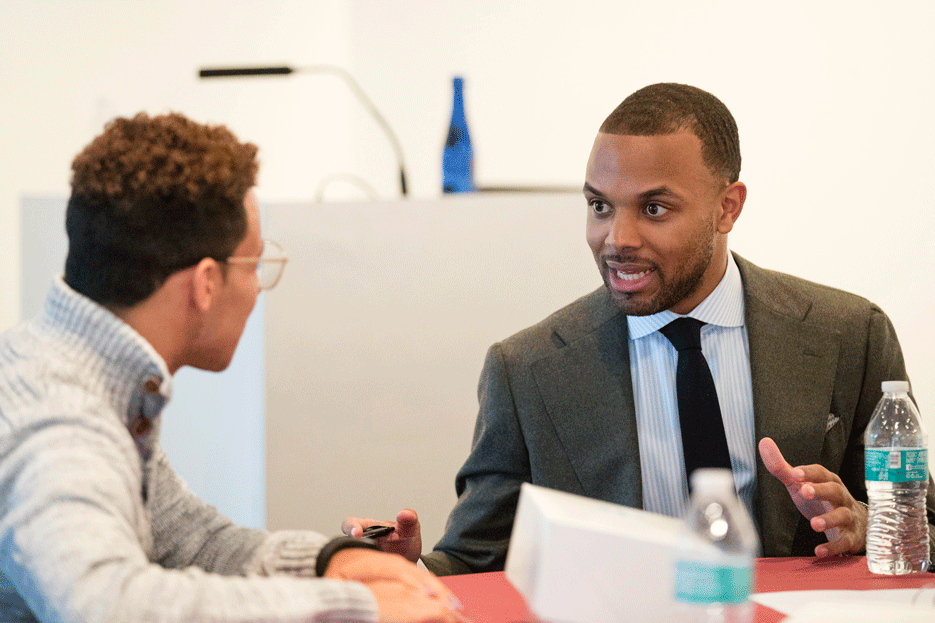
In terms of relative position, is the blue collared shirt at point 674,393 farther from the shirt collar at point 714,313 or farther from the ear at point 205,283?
the ear at point 205,283

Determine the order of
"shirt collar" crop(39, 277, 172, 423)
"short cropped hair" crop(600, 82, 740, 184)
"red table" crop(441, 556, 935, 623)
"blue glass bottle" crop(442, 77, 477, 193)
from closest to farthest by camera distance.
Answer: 1. "shirt collar" crop(39, 277, 172, 423)
2. "red table" crop(441, 556, 935, 623)
3. "short cropped hair" crop(600, 82, 740, 184)
4. "blue glass bottle" crop(442, 77, 477, 193)

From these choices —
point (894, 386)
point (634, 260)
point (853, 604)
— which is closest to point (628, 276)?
point (634, 260)

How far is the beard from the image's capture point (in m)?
1.61

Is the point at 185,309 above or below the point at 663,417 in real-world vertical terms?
above

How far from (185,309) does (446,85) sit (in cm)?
232

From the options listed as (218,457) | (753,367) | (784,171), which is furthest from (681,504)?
(784,171)

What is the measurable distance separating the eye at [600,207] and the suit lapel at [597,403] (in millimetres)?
173

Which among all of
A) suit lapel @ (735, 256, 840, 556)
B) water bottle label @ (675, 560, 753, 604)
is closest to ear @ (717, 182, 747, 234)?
suit lapel @ (735, 256, 840, 556)

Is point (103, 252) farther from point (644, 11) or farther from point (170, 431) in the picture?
point (644, 11)

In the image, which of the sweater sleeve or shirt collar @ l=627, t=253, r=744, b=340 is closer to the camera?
the sweater sleeve

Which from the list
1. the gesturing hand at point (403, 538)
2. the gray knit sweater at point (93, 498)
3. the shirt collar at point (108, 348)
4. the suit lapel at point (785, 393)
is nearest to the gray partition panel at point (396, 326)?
the suit lapel at point (785, 393)

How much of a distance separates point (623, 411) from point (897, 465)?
0.46m

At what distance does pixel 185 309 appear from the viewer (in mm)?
1083

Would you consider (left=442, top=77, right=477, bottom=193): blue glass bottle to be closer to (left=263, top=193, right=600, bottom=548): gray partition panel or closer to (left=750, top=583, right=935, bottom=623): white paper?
(left=263, top=193, right=600, bottom=548): gray partition panel
